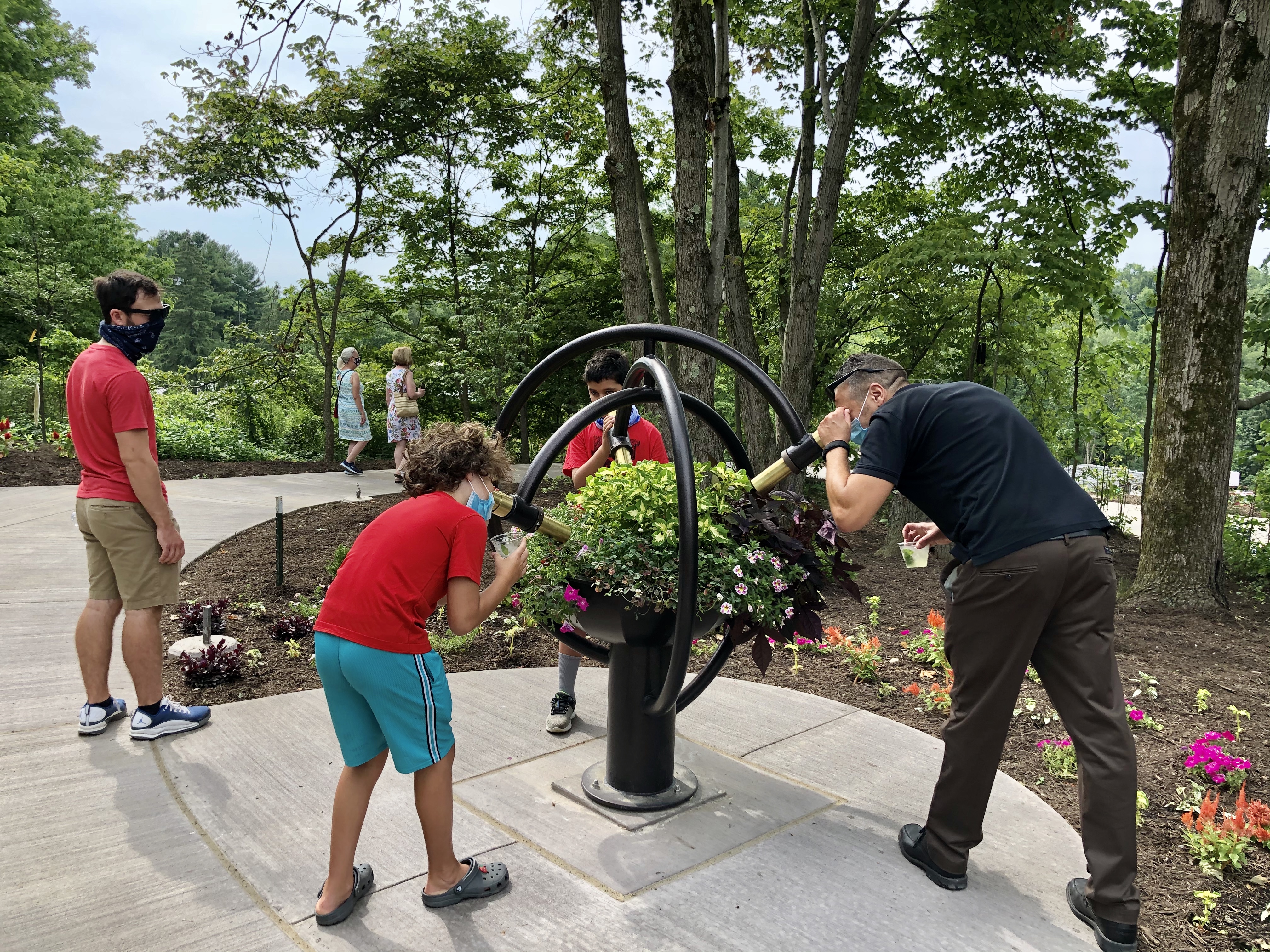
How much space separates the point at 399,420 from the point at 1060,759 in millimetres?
8531

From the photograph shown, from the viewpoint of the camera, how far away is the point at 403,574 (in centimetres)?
229

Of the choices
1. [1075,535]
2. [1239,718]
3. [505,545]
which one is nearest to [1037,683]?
[1239,718]

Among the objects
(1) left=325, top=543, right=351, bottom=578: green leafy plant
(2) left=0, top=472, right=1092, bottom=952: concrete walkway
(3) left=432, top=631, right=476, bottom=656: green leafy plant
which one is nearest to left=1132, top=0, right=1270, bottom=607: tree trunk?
(2) left=0, top=472, right=1092, bottom=952: concrete walkway

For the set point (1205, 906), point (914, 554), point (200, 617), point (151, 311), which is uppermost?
point (151, 311)

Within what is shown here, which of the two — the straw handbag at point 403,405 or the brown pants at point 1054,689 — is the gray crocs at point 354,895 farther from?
the straw handbag at point 403,405

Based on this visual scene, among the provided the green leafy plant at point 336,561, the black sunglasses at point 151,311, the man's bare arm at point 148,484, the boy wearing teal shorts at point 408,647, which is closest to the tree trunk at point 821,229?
the green leafy plant at point 336,561

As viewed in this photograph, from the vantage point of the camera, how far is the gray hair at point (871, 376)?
2.78 meters

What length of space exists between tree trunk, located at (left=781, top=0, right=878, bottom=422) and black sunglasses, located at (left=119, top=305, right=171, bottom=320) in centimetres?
A: 534

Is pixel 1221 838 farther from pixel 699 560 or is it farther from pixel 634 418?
pixel 634 418

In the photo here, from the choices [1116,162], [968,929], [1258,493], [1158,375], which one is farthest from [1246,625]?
[1116,162]

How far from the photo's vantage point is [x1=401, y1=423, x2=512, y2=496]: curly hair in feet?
7.79

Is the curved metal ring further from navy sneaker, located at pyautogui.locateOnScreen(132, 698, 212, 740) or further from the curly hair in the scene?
navy sneaker, located at pyautogui.locateOnScreen(132, 698, 212, 740)

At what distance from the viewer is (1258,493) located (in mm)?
9930

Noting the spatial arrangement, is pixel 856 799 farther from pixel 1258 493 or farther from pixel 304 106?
pixel 304 106
